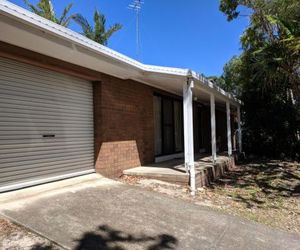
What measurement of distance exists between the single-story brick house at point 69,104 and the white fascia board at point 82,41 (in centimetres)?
1

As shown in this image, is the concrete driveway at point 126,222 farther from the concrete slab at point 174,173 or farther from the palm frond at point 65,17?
the palm frond at point 65,17

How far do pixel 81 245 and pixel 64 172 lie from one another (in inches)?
140

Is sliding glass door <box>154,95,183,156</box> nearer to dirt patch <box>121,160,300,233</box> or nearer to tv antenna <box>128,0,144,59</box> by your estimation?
dirt patch <box>121,160,300,233</box>

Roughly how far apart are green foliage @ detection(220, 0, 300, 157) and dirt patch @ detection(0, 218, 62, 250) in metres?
9.80

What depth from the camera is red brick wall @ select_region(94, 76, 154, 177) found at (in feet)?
27.6

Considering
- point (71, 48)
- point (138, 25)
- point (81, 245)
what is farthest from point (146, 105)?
point (138, 25)

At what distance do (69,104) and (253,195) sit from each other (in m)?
5.53

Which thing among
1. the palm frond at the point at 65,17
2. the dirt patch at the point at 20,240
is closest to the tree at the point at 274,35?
the dirt patch at the point at 20,240

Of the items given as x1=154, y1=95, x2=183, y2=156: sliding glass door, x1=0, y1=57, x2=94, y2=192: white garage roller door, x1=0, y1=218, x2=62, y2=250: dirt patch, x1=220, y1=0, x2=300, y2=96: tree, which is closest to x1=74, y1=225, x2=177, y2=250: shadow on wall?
x1=0, y1=218, x2=62, y2=250: dirt patch

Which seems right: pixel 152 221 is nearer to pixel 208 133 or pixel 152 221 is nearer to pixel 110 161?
pixel 110 161

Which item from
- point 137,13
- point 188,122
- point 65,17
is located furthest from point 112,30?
point 188,122

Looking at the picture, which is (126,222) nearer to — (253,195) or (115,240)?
(115,240)

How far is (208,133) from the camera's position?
17594 mm

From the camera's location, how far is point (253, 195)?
8.52 metres
